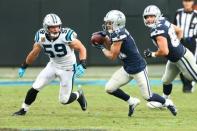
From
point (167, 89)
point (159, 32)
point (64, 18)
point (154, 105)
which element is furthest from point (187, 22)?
point (64, 18)

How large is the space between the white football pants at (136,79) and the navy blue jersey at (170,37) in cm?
58

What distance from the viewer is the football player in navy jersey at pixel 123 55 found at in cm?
1069

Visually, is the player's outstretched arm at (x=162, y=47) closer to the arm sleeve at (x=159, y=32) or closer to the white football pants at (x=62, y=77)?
the arm sleeve at (x=159, y=32)

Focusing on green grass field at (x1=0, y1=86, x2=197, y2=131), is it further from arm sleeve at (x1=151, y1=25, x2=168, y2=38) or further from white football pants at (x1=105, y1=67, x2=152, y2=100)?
arm sleeve at (x1=151, y1=25, x2=168, y2=38)

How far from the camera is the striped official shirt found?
14367mm

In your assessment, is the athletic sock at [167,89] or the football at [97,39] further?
the athletic sock at [167,89]

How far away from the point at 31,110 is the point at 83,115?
1.00 metres

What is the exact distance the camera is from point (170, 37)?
11242 mm

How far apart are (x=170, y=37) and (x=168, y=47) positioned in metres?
0.17

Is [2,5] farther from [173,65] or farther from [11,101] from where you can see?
[173,65]

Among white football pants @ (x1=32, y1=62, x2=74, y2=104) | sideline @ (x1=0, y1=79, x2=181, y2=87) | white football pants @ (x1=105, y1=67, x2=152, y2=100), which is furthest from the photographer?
sideline @ (x1=0, y1=79, x2=181, y2=87)

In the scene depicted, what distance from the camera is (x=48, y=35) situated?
1088 centimetres

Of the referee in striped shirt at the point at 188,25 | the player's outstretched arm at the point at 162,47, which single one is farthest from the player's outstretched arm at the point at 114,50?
the referee in striped shirt at the point at 188,25

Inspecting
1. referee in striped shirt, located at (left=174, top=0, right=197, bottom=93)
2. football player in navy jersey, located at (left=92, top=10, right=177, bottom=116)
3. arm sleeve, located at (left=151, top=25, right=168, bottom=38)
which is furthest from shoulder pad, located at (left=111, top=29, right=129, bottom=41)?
referee in striped shirt, located at (left=174, top=0, right=197, bottom=93)
